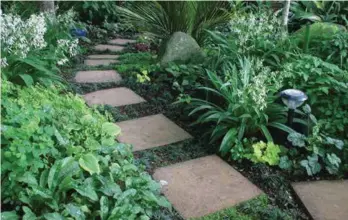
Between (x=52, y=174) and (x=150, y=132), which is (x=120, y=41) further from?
(x=52, y=174)

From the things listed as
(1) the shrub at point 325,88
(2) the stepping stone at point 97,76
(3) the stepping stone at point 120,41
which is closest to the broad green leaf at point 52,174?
(1) the shrub at point 325,88

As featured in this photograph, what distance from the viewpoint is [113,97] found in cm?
384

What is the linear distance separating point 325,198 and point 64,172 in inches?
61.4

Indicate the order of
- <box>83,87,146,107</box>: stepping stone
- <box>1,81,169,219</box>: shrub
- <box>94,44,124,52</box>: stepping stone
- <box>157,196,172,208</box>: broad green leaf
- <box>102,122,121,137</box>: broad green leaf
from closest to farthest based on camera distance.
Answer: <box>1,81,169,219</box>: shrub → <box>157,196,172,208</box>: broad green leaf → <box>102,122,121,137</box>: broad green leaf → <box>83,87,146,107</box>: stepping stone → <box>94,44,124,52</box>: stepping stone

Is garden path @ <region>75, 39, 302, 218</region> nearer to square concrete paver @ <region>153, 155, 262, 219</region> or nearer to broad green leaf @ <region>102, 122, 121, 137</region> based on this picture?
square concrete paver @ <region>153, 155, 262, 219</region>

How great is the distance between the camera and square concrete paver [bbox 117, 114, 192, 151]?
3.02 metres

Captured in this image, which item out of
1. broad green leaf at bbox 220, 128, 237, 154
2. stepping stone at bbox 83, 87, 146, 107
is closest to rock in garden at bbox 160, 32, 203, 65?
stepping stone at bbox 83, 87, 146, 107

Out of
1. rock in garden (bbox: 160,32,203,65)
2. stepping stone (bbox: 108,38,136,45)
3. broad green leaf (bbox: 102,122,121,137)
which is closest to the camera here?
broad green leaf (bbox: 102,122,121,137)

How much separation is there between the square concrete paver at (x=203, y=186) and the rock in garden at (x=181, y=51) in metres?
1.84

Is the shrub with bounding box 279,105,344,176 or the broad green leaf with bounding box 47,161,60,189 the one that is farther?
the shrub with bounding box 279,105,344,176

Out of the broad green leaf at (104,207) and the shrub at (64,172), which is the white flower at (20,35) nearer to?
the shrub at (64,172)

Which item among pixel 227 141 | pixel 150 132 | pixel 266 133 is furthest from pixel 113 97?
pixel 266 133

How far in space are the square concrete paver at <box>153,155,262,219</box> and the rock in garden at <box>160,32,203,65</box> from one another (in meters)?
1.84

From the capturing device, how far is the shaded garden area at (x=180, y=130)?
6.59ft
